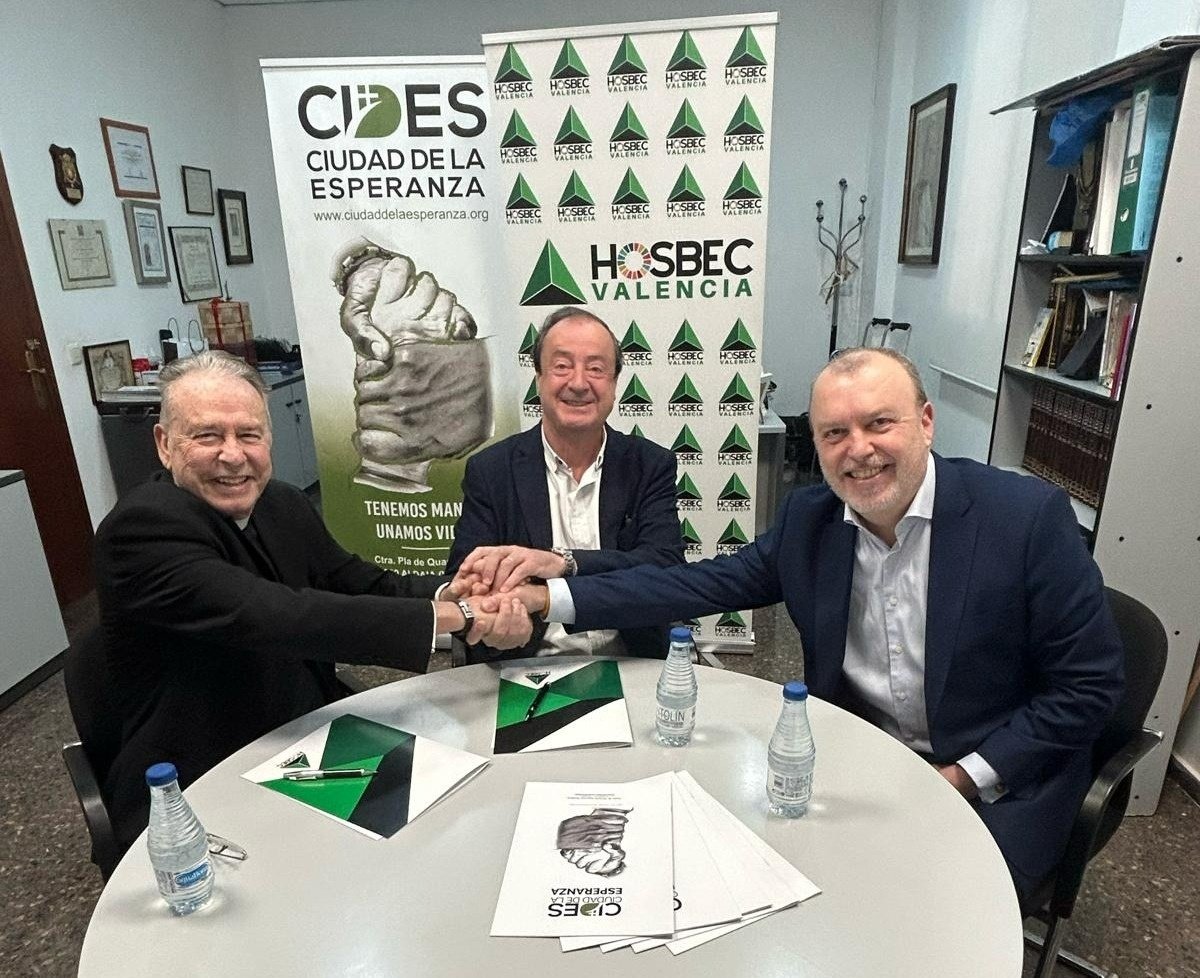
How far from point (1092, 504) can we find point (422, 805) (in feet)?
6.85

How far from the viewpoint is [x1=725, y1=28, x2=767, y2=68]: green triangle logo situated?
8.54ft

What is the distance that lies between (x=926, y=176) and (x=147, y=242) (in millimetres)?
4495

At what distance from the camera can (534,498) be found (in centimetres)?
202

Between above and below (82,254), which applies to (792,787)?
below

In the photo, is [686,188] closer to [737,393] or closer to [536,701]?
[737,393]

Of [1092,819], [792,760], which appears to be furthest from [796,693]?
[1092,819]

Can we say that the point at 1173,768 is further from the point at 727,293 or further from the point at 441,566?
the point at 441,566

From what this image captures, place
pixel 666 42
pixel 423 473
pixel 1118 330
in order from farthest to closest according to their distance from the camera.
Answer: pixel 423 473 → pixel 666 42 → pixel 1118 330

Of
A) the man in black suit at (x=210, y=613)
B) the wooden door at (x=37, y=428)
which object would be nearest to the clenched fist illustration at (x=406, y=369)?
the wooden door at (x=37, y=428)

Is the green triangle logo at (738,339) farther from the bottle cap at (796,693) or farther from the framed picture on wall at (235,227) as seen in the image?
the framed picture on wall at (235,227)

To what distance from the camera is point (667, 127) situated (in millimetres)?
2729

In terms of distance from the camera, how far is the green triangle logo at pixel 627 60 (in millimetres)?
2641

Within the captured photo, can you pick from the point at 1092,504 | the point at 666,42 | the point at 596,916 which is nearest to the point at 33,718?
the point at 596,916

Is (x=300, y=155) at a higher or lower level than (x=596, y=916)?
higher
